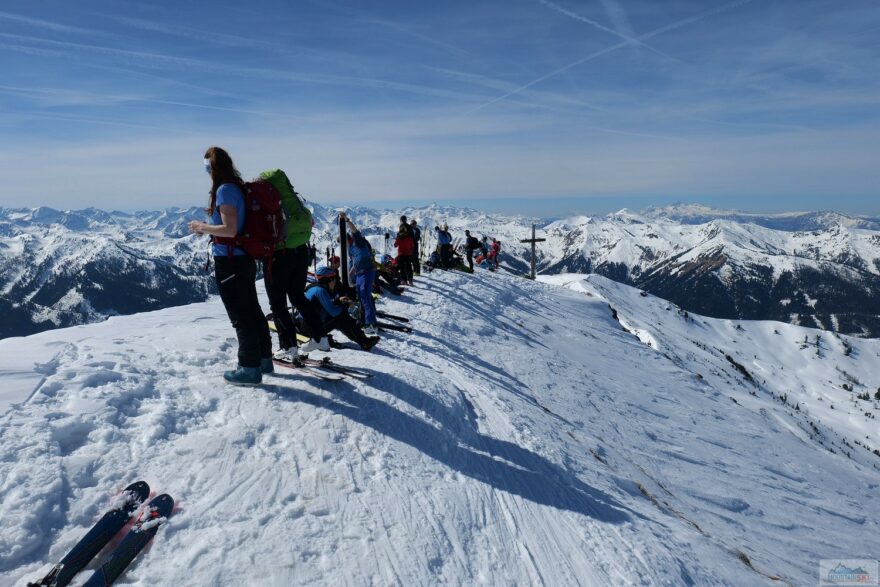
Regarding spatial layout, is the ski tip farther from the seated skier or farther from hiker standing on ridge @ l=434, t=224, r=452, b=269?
hiker standing on ridge @ l=434, t=224, r=452, b=269

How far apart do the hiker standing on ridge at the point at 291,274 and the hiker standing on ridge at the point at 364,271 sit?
13.9 ft

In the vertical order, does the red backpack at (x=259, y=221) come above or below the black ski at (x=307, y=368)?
above

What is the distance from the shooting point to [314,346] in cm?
790

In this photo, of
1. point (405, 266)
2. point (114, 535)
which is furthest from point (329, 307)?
point (405, 266)

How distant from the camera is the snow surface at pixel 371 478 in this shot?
421 cm

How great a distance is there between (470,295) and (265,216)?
16429mm

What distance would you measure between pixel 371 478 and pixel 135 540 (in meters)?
2.35

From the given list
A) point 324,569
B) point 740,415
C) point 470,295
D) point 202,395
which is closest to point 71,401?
point 202,395

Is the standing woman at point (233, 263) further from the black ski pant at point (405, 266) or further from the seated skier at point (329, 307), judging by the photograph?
the black ski pant at point (405, 266)

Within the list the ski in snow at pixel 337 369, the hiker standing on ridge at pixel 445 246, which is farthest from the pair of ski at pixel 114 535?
the hiker standing on ridge at pixel 445 246

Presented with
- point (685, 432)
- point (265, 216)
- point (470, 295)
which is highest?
point (265, 216)

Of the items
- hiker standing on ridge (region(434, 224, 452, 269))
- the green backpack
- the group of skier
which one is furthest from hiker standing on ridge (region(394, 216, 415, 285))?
Result: the green backpack

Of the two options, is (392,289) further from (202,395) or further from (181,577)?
(181,577)

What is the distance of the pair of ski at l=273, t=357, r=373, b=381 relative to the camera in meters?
7.48
